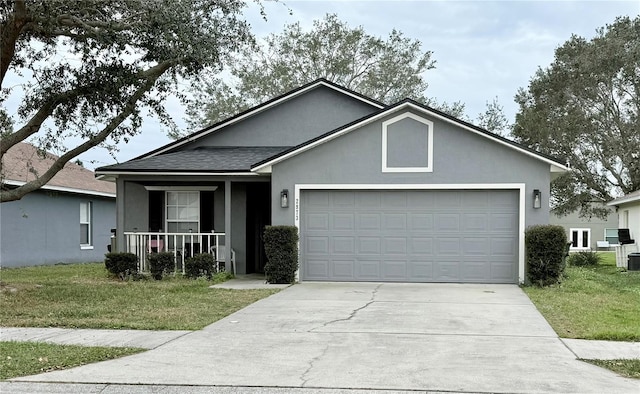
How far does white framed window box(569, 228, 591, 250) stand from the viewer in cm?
4919

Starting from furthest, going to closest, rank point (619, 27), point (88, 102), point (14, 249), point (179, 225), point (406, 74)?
point (406, 74) → point (619, 27) → point (14, 249) → point (179, 225) → point (88, 102)

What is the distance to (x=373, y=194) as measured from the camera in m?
15.3

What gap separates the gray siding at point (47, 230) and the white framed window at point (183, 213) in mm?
6202

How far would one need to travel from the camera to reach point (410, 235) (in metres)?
15.2

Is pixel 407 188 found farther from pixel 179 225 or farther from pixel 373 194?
pixel 179 225

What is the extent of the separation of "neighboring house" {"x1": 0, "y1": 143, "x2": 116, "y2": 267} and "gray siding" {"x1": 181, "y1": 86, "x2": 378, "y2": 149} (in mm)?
5767

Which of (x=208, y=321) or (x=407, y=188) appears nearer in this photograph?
(x=208, y=321)

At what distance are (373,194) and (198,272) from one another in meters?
4.60

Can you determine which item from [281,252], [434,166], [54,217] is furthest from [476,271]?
[54,217]

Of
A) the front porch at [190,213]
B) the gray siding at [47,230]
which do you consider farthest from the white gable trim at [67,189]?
the front porch at [190,213]

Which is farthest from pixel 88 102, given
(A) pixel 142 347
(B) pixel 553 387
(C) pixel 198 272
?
(B) pixel 553 387

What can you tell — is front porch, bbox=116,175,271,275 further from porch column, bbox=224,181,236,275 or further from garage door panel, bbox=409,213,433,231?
garage door panel, bbox=409,213,433,231

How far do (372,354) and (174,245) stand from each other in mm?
10190

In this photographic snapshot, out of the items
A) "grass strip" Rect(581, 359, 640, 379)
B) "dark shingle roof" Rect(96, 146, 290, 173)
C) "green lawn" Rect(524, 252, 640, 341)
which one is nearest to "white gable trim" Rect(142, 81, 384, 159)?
"dark shingle roof" Rect(96, 146, 290, 173)
